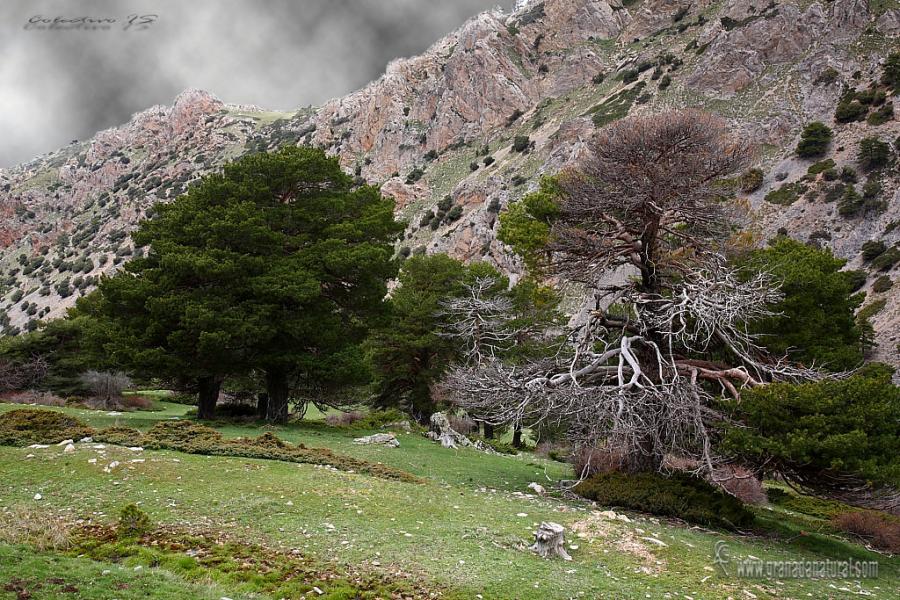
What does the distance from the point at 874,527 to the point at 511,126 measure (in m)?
75.8

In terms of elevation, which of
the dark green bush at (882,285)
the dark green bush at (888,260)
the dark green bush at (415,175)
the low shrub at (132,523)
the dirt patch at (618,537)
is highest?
the dark green bush at (415,175)

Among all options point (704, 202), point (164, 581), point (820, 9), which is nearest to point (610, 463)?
point (704, 202)

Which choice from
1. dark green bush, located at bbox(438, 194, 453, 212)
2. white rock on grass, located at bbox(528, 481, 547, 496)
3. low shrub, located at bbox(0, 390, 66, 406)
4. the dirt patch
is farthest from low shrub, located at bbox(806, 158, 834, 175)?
low shrub, located at bbox(0, 390, 66, 406)

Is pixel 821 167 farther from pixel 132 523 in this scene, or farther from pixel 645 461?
pixel 132 523

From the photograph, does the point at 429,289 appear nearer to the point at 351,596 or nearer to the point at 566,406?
the point at 566,406

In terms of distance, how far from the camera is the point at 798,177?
4406 centimetres

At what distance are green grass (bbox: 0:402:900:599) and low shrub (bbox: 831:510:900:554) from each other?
1029 millimetres

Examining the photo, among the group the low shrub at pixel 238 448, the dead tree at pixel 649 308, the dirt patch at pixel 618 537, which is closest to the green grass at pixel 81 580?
the dirt patch at pixel 618 537

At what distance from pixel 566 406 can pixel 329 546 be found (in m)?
6.26

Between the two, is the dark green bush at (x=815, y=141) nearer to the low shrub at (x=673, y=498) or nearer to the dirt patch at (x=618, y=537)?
the low shrub at (x=673, y=498)

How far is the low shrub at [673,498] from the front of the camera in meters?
10.0

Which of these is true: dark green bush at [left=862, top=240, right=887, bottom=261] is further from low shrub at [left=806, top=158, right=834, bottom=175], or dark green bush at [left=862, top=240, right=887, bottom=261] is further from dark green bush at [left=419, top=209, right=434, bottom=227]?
dark green bush at [left=419, top=209, right=434, bottom=227]

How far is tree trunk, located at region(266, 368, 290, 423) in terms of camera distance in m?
19.5

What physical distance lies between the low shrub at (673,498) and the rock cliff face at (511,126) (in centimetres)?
2459
